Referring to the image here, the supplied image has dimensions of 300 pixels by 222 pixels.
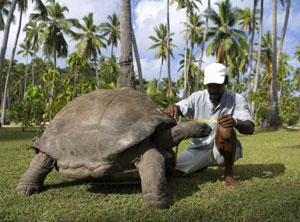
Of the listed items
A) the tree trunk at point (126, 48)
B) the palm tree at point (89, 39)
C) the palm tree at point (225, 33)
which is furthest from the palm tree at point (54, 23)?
the tree trunk at point (126, 48)

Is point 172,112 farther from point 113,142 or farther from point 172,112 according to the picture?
point 113,142

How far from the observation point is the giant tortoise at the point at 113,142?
3213 millimetres

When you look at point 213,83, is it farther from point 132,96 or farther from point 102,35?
point 102,35

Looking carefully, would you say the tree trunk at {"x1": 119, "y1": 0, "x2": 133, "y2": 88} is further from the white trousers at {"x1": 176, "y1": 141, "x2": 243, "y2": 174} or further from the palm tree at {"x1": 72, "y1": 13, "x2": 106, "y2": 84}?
the palm tree at {"x1": 72, "y1": 13, "x2": 106, "y2": 84}

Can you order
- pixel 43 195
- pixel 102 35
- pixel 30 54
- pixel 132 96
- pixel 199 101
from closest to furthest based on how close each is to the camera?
1. pixel 43 195
2. pixel 132 96
3. pixel 199 101
4. pixel 102 35
5. pixel 30 54

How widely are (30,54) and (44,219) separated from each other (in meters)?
48.7

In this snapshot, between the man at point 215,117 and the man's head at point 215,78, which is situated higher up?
the man's head at point 215,78

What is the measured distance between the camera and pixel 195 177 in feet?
14.7

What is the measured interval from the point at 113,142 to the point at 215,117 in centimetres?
164

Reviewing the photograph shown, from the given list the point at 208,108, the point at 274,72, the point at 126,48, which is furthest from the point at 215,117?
the point at 274,72

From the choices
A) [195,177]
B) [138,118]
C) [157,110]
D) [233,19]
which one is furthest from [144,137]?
[233,19]

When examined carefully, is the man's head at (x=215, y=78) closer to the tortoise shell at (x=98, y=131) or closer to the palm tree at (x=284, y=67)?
the tortoise shell at (x=98, y=131)

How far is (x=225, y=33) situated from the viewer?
2889 centimetres

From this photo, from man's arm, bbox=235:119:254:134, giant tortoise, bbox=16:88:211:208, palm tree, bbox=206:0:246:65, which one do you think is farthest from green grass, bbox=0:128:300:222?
palm tree, bbox=206:0:246:65
